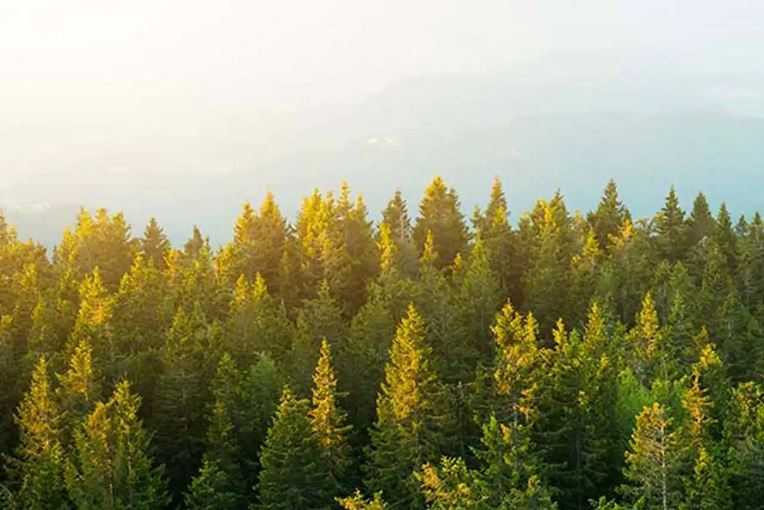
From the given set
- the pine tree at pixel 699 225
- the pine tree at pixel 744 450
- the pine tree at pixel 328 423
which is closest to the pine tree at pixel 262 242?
the pine tree at pixel 328 423

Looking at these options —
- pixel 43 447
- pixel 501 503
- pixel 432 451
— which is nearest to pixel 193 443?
pixel 43 447

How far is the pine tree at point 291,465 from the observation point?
44250 millimetres

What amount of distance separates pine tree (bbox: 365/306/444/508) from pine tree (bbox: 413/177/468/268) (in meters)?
41.0

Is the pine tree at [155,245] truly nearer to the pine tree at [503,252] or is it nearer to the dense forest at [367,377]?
the dense forest at [367,377]

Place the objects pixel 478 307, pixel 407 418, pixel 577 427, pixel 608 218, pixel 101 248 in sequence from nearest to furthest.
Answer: pixel 407 418
pixel 577 427
pixel 478 307
pixel 101 248
pixel 608 218

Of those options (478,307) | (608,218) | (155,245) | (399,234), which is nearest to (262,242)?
(399,234)

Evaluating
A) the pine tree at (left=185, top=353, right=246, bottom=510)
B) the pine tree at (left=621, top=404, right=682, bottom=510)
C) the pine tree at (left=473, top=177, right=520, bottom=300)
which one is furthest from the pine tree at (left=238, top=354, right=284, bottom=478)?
the pine tree at (left=473, top=177, right=520, bottom=300)

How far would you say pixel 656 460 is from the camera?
38156mm

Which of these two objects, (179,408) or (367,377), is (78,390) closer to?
(179,408)

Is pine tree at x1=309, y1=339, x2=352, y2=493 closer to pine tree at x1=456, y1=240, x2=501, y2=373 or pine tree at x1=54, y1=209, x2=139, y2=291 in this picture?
pine tree at x1=456, y1=240, x2=501, y2=373

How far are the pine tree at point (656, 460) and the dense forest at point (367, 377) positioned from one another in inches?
4.5

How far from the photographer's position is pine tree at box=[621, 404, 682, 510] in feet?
124

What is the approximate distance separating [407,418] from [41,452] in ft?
66.2

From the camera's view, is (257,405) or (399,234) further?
(399,234)
